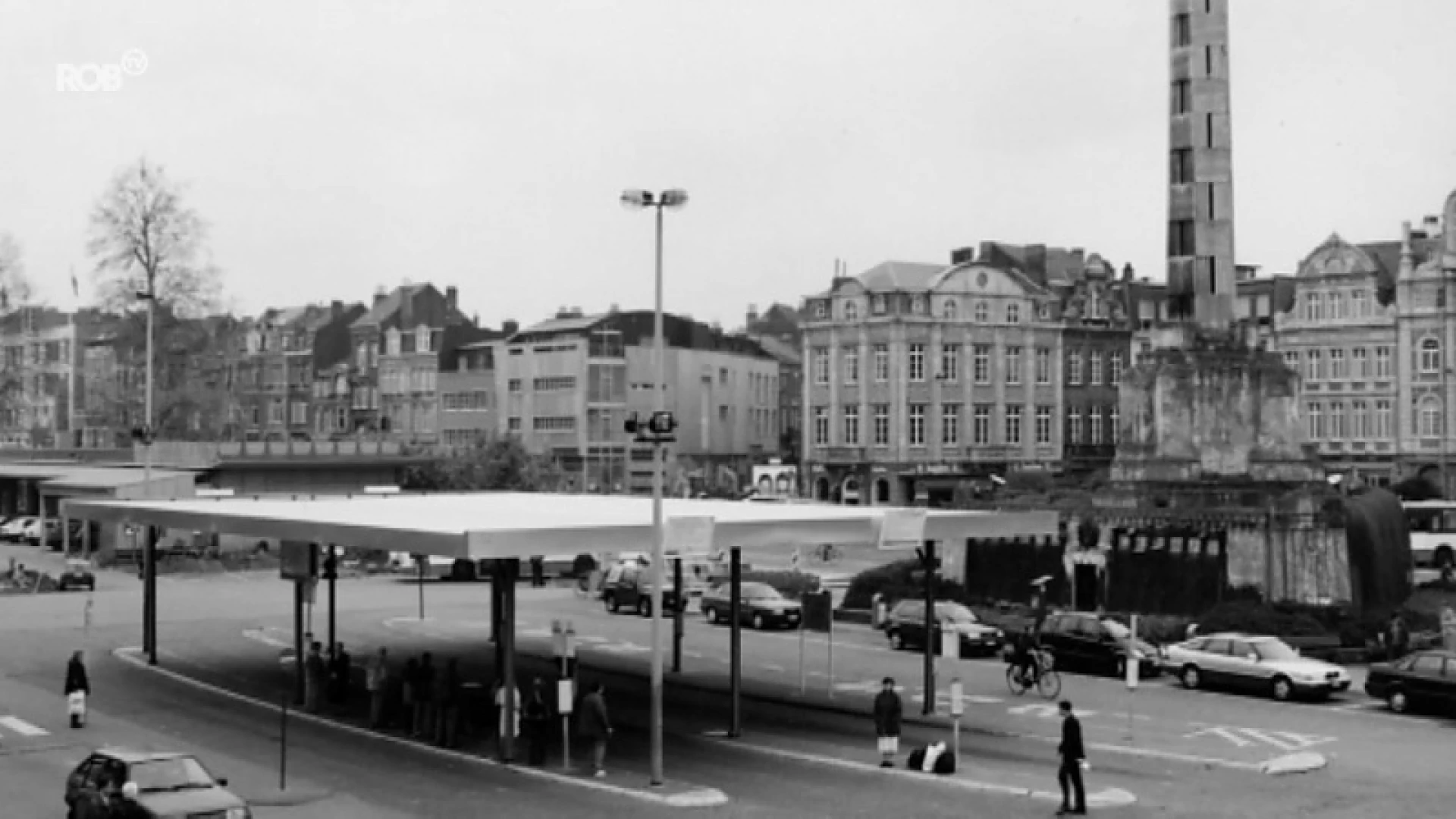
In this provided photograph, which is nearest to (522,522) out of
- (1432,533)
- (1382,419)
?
(1432,533)

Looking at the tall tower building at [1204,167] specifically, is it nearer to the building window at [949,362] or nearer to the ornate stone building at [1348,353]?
the ornate stone building at [1348,353]

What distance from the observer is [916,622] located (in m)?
44.8

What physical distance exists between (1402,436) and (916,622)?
58290 mm

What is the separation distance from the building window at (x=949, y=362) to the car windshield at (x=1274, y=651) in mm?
68522

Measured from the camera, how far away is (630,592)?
5556 cm

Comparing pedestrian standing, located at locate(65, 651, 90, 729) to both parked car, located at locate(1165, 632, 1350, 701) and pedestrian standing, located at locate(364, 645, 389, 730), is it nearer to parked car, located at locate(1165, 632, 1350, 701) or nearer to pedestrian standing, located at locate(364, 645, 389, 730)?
pedestrian standing, located at locate(364, 645, 389, 730)

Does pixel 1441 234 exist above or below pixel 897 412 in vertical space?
above

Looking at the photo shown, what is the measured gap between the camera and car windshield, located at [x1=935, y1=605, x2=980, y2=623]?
44.2 metres

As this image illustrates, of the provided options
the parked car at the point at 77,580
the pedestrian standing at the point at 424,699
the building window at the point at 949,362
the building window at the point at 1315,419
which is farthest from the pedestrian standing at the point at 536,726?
the building window at the point at 949,362

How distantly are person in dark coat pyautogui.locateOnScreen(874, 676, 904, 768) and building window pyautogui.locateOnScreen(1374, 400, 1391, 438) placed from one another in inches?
2962

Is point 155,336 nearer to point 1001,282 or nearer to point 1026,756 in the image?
point 1001,282

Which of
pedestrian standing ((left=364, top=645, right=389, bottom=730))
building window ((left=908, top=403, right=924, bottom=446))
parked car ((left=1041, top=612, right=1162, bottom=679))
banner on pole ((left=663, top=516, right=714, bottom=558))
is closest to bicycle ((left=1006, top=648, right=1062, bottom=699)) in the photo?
parked car ((left=1041, top=612, right=1162, bottom=679))

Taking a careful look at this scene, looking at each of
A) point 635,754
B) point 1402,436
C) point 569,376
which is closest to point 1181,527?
point 635,754

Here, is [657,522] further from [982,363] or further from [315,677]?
[982,363]
